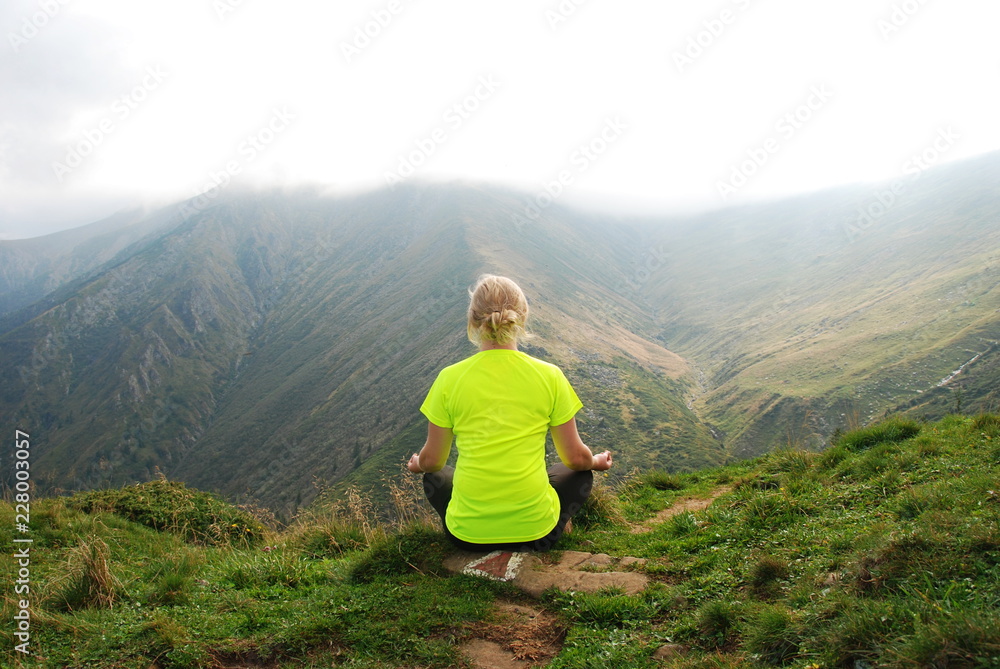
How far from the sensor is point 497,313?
5.08 meters

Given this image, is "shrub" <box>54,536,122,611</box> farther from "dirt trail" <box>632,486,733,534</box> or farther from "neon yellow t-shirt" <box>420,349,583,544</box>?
"dirt trail" <box>632,486,733,534</box>

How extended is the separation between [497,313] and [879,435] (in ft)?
23.4

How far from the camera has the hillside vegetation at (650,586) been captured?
3381 mm

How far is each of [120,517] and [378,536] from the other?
216 inches

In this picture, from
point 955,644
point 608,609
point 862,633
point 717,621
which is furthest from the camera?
point 608,609

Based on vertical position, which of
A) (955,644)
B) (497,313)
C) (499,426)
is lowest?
(955,644)

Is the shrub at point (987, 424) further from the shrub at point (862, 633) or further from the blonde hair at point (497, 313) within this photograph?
the blonde hair at point (497, 313)

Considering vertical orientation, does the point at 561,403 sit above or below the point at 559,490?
above

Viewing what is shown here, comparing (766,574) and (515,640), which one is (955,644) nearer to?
(766,574)

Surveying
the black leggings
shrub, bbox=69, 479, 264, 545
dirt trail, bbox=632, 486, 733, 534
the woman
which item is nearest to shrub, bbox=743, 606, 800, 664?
the woman

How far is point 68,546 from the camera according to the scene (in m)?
7.64

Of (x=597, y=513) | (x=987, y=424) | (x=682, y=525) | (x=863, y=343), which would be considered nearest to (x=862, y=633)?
(x=682, y=525)

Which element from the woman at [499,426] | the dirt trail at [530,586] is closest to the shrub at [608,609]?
the dirt trail at [530,586]

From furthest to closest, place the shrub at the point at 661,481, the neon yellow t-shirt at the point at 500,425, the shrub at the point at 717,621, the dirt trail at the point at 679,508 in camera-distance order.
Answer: the shrub at the point at 661,481, the dirt trail at the point at 679,508, the neon yellow t-shirt at the point at 500,425, the shrub at the point at 717,621
